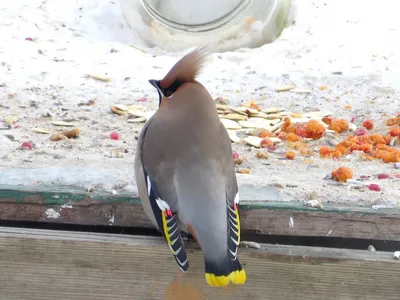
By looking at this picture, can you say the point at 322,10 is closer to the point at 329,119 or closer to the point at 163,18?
the point at 163,18

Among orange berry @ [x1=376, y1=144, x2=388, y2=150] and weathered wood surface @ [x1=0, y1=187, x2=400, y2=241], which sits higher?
weathered wood surface @ [x1=0, y1=187, x2=400, y2=241]

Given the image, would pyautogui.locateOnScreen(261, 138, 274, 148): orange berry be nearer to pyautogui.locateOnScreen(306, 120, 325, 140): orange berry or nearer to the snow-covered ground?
the snow-covered ground

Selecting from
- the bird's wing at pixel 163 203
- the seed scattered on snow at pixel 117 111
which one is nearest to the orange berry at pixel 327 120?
the seed scattered on snow at pixel 117 111

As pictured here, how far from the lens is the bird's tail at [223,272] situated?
7.81 feet

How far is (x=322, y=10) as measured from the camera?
22.3ft

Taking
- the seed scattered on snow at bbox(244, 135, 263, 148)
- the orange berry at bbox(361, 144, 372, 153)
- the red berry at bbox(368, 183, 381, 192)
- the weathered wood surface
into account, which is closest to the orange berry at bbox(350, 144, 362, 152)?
the orange berry at bbox(361, 144, 372, 153)

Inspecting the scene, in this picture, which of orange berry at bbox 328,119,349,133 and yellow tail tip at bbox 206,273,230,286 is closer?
yellow tail tip at bbox 206,273,230,286

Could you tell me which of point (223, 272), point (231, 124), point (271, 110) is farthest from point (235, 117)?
point (223, 272)

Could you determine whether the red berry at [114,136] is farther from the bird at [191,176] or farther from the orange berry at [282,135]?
the bird at [191,176]

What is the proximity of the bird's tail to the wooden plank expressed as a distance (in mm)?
258

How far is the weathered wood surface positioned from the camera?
271cm

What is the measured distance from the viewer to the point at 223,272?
93.9 inches

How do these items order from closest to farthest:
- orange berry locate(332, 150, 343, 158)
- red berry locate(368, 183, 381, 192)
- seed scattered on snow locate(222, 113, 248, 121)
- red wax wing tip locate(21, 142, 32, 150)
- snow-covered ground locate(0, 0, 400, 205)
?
red berry locate(368, 183, 381, 192)
snow-covered ground locate(0, 0, 400, 205)
red wax wing tip locate(21, 142, 32, 150)
orange berry locate(332, 150, 343, 158)
seed scattered on snow locate(222, 113, 248, 121)

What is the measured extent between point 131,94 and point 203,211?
2.78m
